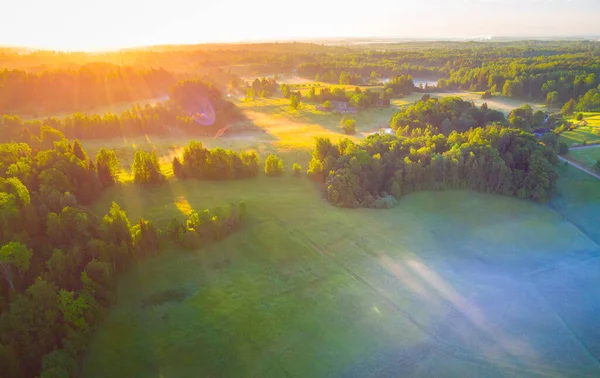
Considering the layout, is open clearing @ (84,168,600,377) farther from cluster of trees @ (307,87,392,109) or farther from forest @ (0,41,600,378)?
cluster of trees @ (307,87,392,109)

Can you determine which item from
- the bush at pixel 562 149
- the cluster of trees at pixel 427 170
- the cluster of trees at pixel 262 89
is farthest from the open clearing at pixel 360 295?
the cluster of trees at pixel 262 89

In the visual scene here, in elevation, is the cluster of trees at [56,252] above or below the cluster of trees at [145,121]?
below

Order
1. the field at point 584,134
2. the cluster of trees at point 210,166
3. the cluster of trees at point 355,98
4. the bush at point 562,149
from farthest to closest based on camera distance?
the cluster of trees at point 355,98
the field at point 584,134
the bush at point 562,149
the cluster of trees at point 210,166

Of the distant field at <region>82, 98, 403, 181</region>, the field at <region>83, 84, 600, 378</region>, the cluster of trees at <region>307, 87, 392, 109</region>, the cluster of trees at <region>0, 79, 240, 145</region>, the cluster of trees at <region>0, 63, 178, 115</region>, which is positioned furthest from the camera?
the cluster of trees at <region>307, 87, 392, 109</region>

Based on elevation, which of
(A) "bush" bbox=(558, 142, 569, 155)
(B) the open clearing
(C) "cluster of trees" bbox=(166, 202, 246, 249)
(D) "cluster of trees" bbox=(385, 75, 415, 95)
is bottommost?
(B) the open clearing

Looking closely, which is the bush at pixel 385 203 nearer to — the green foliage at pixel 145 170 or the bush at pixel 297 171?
the bush at pixel 297 171

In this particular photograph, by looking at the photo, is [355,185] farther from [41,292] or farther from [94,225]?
[41,292]

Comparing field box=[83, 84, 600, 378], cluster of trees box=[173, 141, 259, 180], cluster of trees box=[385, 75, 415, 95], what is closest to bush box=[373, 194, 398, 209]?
field box=[83, 84, 600, 378]

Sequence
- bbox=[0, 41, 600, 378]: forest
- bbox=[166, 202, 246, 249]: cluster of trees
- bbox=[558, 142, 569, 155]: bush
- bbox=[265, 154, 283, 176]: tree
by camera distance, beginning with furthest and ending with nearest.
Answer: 1. bbox=[558, 142, 569, 155]: bush
2. bbox=[265, 154, 283, 176]: tree
3. bbox=[166, 202, 246, 249]: cluster of trees
4. bbox=[0, 41, 600, 378]: forest

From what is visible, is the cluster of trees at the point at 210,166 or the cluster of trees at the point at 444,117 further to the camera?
the cluster of trees at the point at 444,117
